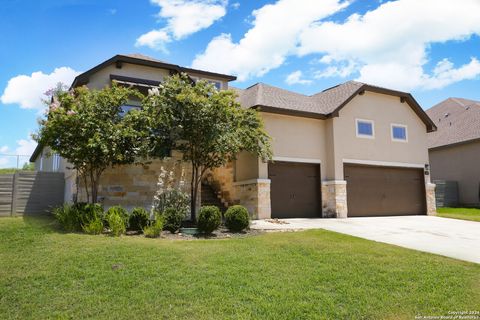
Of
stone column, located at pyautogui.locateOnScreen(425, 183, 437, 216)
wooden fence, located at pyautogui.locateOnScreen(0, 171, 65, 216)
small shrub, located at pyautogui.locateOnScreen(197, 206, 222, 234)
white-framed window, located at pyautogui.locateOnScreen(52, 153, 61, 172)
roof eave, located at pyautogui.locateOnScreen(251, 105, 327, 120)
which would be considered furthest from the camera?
stone column, located at pyautogui.locateOnScreen(425, 183, 437, 216)

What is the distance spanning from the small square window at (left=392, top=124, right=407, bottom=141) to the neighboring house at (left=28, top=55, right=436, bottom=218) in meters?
0.05

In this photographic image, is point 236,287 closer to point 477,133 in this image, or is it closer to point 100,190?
point 100,190

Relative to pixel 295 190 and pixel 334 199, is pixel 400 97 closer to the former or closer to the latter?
pixel 334 199

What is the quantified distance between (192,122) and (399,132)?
40.0ft

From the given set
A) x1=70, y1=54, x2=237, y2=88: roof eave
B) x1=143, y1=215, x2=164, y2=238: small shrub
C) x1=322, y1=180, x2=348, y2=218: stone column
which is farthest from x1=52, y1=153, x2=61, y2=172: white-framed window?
x1=322, y1=180, x2=348, y2=218: stone column

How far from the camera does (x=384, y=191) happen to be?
18078 millimetres

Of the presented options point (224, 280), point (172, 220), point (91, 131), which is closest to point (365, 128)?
point (172, 220)

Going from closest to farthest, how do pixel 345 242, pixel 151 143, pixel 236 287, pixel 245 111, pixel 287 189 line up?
pixel 236 287 → pixel 345 242 → pixel 151 143 → pixel 245 111 → pixel 287 189

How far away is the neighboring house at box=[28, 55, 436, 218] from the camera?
1472 cm

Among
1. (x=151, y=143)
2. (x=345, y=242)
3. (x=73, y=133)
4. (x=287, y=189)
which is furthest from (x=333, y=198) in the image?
(x=73, y=133)

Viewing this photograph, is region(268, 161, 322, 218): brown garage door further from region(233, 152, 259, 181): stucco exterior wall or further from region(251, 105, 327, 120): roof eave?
region(251, 105, 327, 120): roof eave

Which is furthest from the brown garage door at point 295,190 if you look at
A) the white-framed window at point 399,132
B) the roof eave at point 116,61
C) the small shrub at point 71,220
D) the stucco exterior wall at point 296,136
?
the small shrub at point 71,220

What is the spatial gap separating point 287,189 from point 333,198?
7.29 feet

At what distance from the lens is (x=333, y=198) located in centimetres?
1625
